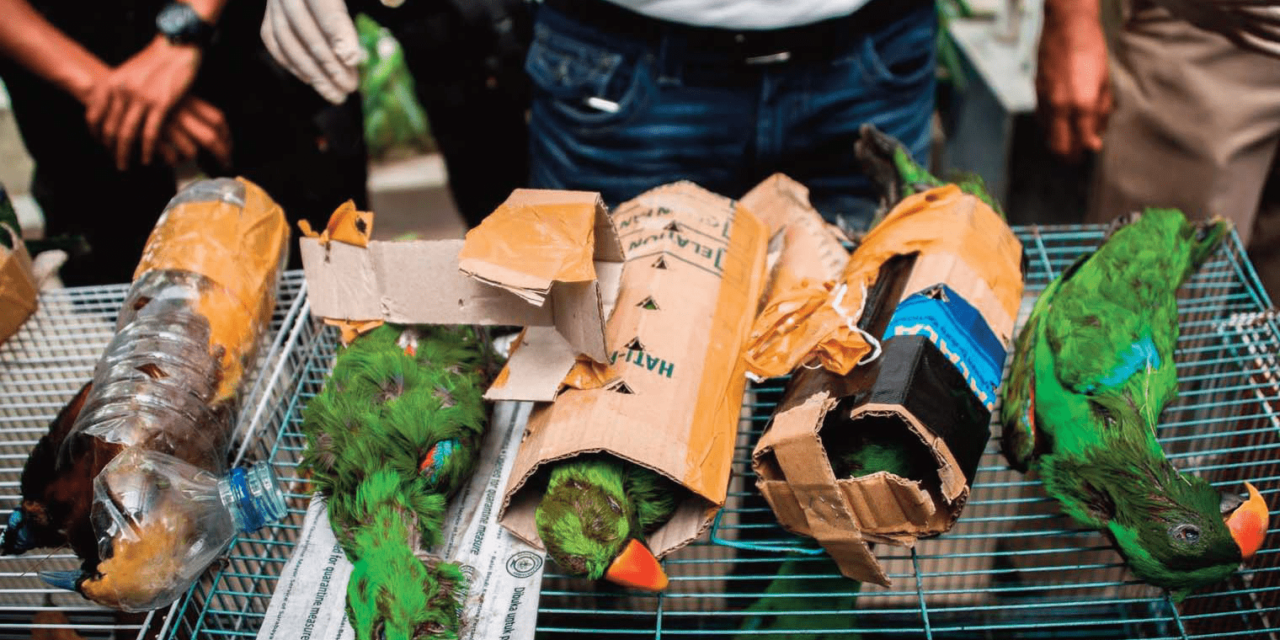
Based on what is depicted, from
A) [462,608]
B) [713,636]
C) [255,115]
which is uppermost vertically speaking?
[255,115]

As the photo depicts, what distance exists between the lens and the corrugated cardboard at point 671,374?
4.09 ft

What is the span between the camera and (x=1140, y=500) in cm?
125

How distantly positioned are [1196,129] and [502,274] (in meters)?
1.97

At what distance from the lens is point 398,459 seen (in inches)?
51.5

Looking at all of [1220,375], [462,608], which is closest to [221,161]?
[462,608]

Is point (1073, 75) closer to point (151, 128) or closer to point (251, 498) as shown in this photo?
point (251, 498)

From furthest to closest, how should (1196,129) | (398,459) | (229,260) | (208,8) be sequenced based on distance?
(1196,129)
(208,8)
(229,260)
(398,459)

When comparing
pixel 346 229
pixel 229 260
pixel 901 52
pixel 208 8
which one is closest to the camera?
pixel 346 229

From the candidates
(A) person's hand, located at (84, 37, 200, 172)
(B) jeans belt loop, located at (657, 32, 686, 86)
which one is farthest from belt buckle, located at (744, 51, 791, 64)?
(A) person's hand, located at (84, 37, 200, 172)

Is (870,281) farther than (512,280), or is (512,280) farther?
(870,281)

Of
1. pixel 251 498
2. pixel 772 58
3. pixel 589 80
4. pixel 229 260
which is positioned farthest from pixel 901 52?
pixel 251 498

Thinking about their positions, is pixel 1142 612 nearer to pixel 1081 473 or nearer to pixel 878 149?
pixel 1081 473

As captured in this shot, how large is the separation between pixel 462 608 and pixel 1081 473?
889 millimetres

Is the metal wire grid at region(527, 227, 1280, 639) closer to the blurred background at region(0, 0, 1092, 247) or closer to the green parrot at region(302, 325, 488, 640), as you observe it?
the green parrot at region(302, 325, 488, 640)
